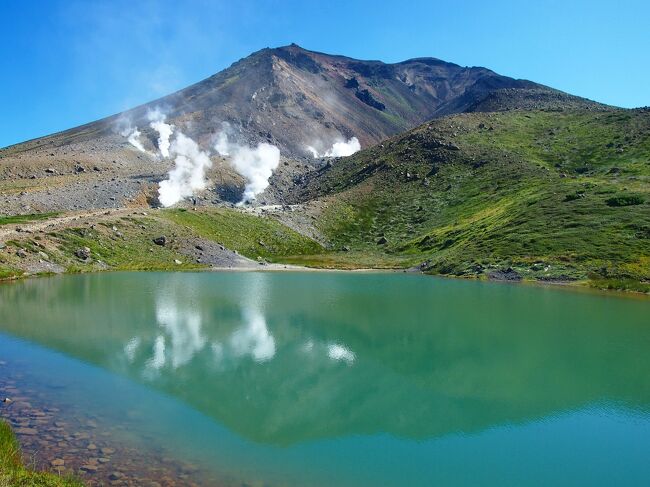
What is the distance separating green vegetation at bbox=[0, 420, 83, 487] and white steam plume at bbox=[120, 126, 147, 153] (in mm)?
178996

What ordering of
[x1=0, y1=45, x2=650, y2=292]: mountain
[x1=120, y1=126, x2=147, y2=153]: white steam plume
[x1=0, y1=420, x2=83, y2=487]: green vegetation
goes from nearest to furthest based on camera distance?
[x1=0, y1=420, x2=83, y2=487]: green vegetation → [x1=0, y1=45, x2=650, y2=292]: mountain → [x1=120, y1=126, x2=147, y2=153]: white steam plume

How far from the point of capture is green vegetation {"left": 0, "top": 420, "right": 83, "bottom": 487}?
10.9 m

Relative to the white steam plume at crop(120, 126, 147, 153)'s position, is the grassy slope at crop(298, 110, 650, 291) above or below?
below

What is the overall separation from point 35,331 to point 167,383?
14254 mm

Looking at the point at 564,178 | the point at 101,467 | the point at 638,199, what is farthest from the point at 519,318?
the point at 564,178

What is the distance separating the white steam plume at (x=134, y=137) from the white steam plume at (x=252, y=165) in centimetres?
2840

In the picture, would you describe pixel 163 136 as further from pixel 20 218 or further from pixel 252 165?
pixel 20 218

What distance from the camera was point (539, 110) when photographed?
608 ft

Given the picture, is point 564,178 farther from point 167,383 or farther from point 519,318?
point 167,383

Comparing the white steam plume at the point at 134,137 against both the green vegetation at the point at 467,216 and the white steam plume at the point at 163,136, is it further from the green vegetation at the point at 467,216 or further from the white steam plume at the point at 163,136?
the green vegetation at the point at 467,216

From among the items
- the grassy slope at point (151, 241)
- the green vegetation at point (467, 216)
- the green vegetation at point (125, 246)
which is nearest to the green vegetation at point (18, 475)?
the grassy slope at point (151, 241)

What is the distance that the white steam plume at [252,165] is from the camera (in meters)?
168

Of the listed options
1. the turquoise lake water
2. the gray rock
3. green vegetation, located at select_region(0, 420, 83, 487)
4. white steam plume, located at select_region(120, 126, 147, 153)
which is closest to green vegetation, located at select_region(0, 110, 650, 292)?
the gray rock

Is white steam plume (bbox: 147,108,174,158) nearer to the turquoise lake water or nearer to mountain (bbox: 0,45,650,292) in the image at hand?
mountain (bbox: 0,45,650,292)
